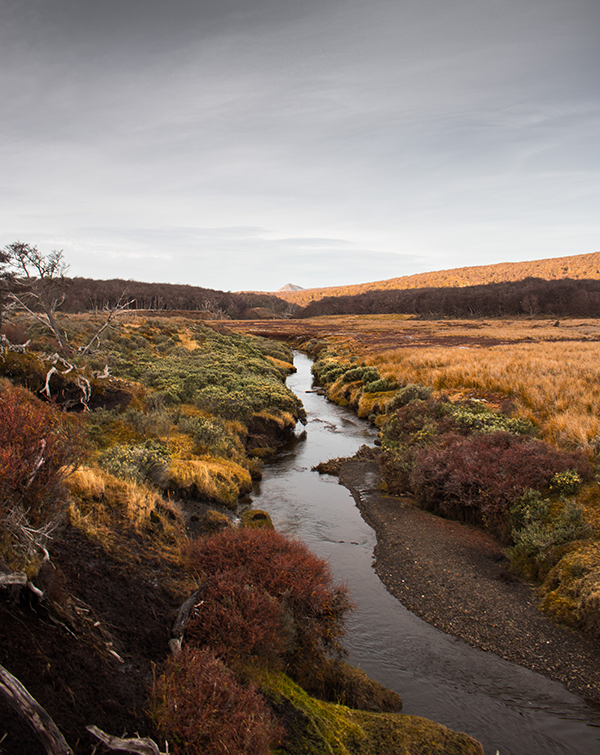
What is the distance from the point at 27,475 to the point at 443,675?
666cm

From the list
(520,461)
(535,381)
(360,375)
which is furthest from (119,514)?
(360,375)

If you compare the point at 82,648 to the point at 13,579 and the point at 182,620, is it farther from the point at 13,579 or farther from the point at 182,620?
the point at 182,620

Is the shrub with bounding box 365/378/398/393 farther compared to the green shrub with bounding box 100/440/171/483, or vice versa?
the shrub with bounding box 365/378/398/393

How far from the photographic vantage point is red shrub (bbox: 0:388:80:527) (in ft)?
16.1

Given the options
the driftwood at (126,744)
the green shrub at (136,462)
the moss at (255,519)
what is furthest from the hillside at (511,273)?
the driftwood at (126,744)

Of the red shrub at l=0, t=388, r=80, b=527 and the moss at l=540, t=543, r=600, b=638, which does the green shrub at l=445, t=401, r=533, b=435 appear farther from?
the red shrub at l=0, t=388, r=80, b=527

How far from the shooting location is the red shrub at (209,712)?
12.7 feet

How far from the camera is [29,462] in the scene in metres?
5.25

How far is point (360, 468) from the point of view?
15.7 m

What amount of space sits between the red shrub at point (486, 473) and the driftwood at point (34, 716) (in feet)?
31.5

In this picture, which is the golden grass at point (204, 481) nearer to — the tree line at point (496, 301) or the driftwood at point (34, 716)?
the driftwood at point (34, 716)

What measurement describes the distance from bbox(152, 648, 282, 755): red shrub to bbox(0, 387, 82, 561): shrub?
6.86 ft

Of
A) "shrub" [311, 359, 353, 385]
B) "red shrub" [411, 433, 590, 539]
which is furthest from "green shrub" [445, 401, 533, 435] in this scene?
"shrub" [311, 359, 353, 385]

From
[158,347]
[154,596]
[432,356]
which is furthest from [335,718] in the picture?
[158,347]
